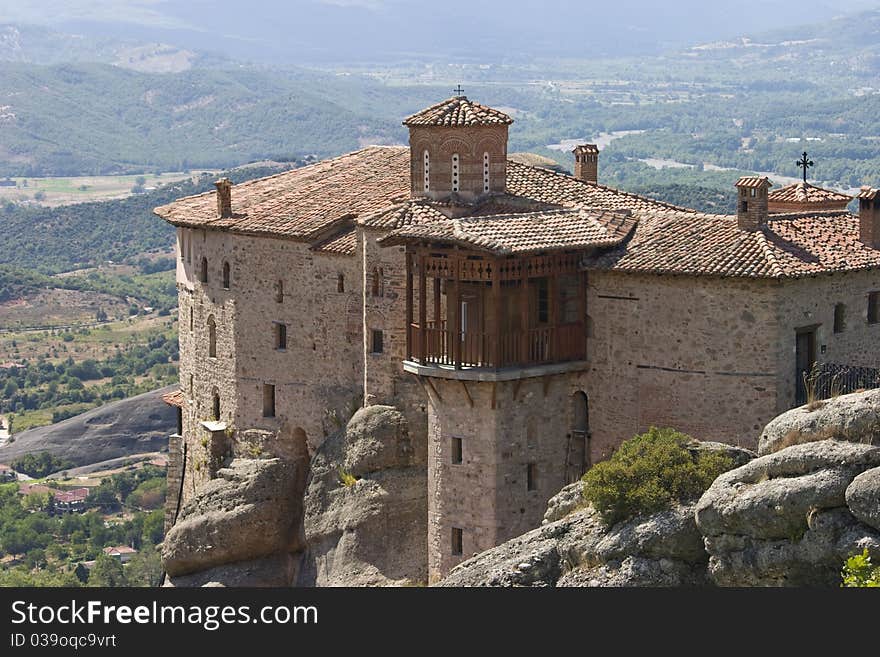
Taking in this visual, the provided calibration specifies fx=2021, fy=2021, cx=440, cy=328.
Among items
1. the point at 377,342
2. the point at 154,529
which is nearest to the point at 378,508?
the point at 377,342

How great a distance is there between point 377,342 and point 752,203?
938 cm

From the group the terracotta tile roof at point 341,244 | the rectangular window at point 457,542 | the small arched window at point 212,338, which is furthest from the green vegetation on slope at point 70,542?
the rectangular window at point 457,542

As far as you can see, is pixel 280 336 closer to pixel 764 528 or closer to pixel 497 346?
pixel 497 346

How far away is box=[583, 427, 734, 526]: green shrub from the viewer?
3444 cm

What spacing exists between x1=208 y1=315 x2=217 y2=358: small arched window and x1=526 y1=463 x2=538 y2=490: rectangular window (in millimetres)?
13101

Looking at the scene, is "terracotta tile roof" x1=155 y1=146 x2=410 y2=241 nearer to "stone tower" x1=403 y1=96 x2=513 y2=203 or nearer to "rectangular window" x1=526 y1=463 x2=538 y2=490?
"stone tower" x1=403 y1=96 x2=513 y2=203

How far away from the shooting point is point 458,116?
46.7 m

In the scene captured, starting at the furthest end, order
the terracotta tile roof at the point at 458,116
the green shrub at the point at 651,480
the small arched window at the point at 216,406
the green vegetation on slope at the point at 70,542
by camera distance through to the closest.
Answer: the green vegetation on slope at the point at 70,542
the small arched window at the point at 216,406
the terracotta tile roof at the point at 458,116
the green shrub at the point at 651,480

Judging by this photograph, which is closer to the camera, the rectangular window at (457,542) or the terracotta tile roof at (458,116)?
the rectangular window at (457,542)

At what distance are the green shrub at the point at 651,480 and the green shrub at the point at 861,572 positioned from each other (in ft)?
17.4

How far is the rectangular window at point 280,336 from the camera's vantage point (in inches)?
1973

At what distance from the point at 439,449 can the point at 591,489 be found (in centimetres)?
802

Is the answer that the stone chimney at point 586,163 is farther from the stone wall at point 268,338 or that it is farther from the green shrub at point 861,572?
the green shrub at point 861,572

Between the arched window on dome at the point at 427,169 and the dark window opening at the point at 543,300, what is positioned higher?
the arched window on dome at the point at 427,169
